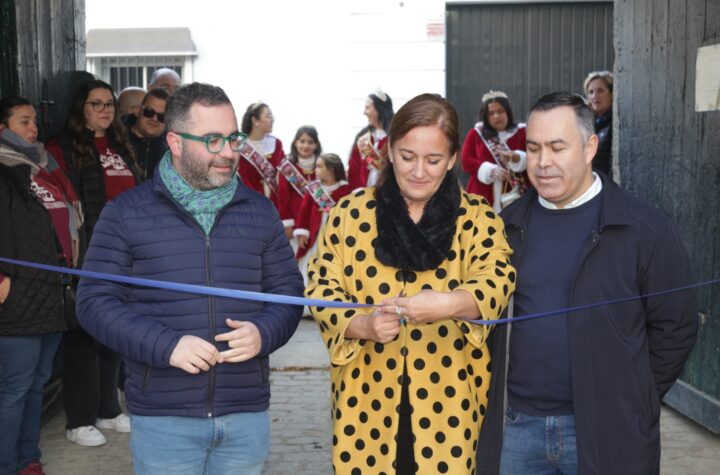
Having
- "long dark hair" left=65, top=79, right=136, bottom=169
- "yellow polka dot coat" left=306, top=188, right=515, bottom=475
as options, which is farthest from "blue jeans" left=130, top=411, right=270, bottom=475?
"long dark hair" left=65, top=79, right=136, bottom=169

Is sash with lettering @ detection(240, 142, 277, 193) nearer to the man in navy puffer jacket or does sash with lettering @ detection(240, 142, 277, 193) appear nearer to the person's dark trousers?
the person's dark trousers

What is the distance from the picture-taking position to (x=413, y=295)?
2947 millimetres

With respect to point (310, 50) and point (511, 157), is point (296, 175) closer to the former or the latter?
point (511, 157)

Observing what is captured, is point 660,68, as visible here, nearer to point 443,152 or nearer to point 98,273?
point 443,152

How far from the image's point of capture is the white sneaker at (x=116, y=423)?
609 centimetres

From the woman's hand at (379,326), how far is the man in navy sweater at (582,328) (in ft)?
1.60

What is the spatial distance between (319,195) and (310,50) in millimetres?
3012

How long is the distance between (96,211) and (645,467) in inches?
152

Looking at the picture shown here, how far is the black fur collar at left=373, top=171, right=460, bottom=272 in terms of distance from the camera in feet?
9.75

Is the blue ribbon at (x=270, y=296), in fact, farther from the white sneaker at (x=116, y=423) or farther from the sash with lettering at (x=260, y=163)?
the sash with lettering at (x=260, y=163)

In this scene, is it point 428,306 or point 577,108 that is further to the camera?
point 577,108

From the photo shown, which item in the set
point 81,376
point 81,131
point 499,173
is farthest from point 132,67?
point 81,376

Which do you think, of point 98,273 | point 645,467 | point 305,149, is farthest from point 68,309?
point 305,149

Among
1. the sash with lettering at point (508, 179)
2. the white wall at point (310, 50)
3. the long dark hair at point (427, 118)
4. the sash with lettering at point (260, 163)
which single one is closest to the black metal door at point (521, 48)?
the white wall at point (310, 50)
